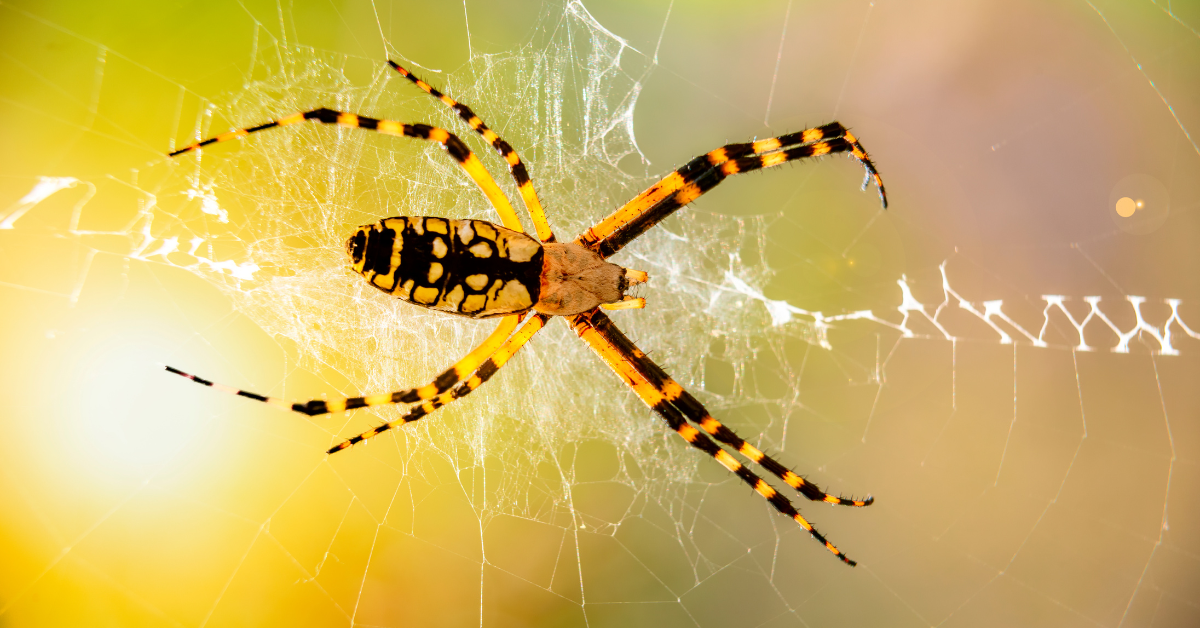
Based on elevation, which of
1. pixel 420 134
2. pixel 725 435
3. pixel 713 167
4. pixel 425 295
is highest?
pixel 713 167

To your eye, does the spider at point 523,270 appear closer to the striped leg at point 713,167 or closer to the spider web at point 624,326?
the striped leg at point 713,167

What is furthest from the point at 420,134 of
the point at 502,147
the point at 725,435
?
the point at 725,435

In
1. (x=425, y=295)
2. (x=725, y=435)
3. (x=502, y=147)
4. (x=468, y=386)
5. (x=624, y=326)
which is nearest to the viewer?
(x=425, y=295)

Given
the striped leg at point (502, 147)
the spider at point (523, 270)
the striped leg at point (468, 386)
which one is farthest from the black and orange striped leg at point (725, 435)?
the striped leg at point (502, 147)

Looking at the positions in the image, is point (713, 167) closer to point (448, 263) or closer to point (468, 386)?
point (448, 263)

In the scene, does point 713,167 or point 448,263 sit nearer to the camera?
point 448,263

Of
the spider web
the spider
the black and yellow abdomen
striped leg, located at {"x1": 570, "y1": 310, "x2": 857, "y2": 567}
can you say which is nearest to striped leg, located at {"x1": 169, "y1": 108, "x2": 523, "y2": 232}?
the spider
